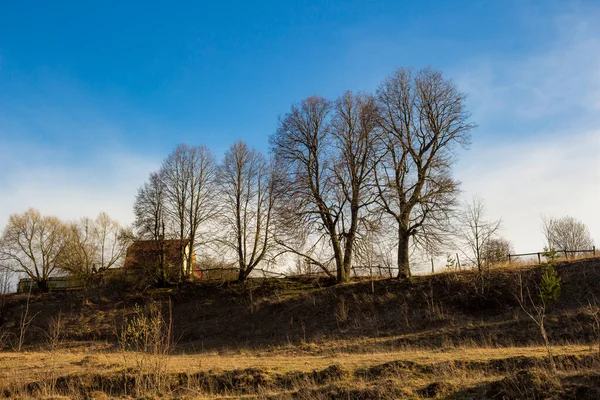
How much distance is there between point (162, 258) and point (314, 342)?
17.7m

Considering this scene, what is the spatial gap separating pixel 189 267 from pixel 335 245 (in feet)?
42.3

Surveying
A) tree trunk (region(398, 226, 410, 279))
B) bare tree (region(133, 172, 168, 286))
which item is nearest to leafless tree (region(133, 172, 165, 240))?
bare tree (region(133, 172, 168, 286))

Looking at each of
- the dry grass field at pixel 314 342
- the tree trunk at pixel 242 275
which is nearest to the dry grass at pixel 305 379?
the dry grass field at pixel 314 342

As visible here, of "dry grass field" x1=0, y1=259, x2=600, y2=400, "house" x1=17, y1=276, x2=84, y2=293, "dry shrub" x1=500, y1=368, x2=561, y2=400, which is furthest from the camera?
"house" x1=17, y1=276, x2=84, y2=293

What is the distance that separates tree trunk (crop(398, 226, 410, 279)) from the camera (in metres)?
26.7

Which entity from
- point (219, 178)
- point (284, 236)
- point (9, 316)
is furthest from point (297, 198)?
point (9, 316)

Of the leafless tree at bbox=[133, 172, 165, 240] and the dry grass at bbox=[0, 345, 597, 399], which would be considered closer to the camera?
the dry grass at bbox=[0, 345, 597, 399]

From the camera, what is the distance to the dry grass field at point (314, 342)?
9.44m

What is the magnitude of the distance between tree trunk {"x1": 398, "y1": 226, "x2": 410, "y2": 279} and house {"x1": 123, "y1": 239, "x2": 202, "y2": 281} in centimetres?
1596

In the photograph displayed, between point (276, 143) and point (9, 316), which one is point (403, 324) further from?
point (9, 316)

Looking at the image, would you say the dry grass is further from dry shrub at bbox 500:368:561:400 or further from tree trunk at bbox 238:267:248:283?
tree trunk at bbox 238:267:248:283

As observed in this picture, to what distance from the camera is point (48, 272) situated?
127ft

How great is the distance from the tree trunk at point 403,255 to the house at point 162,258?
16.0 meters

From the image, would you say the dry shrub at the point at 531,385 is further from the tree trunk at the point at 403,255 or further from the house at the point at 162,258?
the house at the point at 162,258
